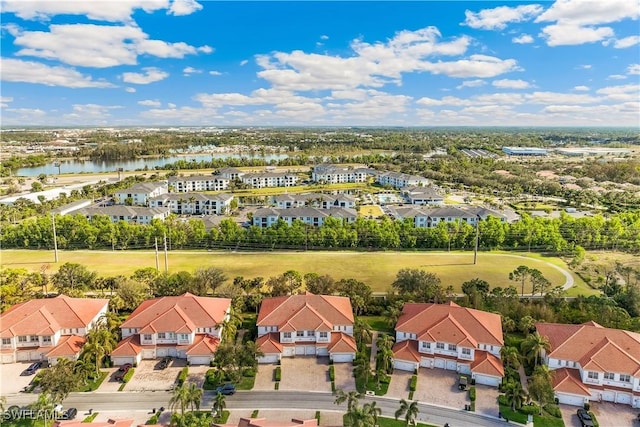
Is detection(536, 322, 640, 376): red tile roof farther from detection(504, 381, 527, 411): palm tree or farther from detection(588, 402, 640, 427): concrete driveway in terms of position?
detection(504, 381, 527, 411): palm tree

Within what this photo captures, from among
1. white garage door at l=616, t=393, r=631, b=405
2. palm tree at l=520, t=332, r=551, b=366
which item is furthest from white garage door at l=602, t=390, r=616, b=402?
palm tree at l=520, t=332, r=551, b=366

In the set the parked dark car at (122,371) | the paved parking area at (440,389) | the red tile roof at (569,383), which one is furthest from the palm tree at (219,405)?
the red tile roof at (569,383)

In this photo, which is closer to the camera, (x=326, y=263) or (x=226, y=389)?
(x=226, y=389)

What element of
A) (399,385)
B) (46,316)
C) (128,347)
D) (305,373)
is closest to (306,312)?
(305,373)

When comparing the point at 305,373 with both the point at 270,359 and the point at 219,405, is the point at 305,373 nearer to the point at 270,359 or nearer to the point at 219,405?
the point at 270,359

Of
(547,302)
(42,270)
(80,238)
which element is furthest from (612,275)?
(80,238)

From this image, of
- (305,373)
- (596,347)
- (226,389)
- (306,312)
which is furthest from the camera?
(306,312)
